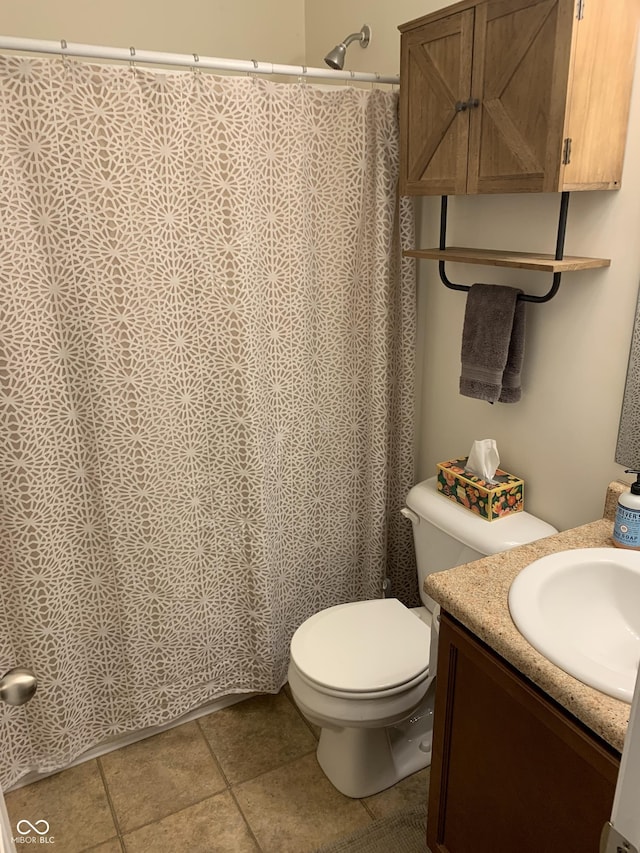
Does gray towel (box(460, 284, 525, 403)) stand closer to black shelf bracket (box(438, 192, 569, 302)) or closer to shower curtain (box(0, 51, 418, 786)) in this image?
black shelf bracket (box(438, 192, 569, 302))

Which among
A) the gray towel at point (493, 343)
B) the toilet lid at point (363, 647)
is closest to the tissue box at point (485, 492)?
the gray towel at point (493, 343)

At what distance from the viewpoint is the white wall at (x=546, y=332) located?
4.80 feet

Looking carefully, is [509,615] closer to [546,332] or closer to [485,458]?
[485,458]

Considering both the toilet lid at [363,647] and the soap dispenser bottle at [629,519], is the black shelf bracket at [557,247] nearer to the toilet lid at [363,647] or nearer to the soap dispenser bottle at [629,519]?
the soap dispenser bottle at [629,519]

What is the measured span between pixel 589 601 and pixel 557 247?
2.59 ft

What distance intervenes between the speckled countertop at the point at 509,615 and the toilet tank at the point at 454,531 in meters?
0.20

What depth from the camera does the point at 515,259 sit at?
5.01 ft

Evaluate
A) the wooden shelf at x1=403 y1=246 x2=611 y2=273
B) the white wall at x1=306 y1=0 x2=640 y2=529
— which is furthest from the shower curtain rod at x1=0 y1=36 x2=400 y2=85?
the wooden shelf at x1=403 y1=246 x2=611 y2=273

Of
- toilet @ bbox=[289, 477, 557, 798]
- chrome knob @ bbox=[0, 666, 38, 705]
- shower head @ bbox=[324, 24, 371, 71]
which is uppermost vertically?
shower head @ bbox=[324, 24, 371, 71]

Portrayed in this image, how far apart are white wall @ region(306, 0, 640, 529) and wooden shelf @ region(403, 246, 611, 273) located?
0.12ft

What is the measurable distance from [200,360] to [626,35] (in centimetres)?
122

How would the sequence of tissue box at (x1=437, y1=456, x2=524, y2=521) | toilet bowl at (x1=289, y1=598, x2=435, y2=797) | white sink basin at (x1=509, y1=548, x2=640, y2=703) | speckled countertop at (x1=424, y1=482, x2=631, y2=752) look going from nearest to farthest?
1. speckled countertop at (x1=424, y1=482, x2=631, y2=752)
2. white sink basin at (x1=509, y1=548, x2=640, y2=703)
3. toilet bowl at (x1=289, y1=598, x2=435, y2=797)
4. tissue box at (x1=437, y1=456, x2=524, y2=521)

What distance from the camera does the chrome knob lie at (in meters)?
0.79

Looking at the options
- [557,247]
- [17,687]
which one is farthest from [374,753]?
[557,247]
